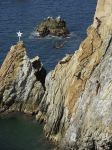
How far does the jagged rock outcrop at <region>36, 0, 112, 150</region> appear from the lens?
Result: 87.6 metres

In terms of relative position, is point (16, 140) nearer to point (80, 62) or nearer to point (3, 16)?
point (80, 62)

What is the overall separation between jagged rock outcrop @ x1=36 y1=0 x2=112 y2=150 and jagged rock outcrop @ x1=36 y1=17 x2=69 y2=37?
4866 cm

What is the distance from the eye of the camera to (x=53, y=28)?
507 ft

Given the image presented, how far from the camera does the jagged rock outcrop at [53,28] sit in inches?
6083

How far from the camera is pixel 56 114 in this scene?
100 meters

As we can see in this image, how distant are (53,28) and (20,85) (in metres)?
44.4

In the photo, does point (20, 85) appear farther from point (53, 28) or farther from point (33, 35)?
point (33, 35)

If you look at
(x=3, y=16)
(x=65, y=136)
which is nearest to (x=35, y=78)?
(x=65, y=136)

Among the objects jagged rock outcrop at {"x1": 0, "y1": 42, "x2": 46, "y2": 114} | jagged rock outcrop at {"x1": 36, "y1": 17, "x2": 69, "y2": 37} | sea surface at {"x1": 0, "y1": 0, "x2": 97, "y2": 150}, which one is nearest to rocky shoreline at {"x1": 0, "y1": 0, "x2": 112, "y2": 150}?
jagged rock outcrop at {"x1": 0, "y1": 42, "x2": 46, "y2": 114}

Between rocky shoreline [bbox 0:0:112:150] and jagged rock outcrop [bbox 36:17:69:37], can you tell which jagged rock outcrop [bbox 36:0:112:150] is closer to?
rocky shoreline [bbox 0:0:112:150]

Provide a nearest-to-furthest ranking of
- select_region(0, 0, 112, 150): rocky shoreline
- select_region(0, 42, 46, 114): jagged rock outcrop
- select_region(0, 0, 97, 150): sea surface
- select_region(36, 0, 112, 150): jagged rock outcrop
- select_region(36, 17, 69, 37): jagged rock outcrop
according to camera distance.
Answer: select_region(36, 0, 112, 150): jagged rock outcrop
select_region(0, 0, 112, 150): rocky shoreline
select_region(0, 0, 97, 150): sea surface
select_region(0, 42, 46, 114): jagged rock outcrop
select_region(36, 17, 69, 37): jagged rock outcrop

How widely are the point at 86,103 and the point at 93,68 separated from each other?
233 inches

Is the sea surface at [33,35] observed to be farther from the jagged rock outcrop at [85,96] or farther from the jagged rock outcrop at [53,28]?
the jagged rock outcrop at [85,96]

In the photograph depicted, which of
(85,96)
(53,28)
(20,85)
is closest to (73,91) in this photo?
(85,96)
